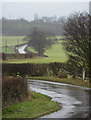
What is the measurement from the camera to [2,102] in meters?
13.3

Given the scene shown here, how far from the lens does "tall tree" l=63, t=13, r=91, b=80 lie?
89.2 ft

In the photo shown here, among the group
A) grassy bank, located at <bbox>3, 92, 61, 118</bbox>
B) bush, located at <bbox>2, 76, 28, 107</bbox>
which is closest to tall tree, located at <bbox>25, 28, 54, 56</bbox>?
bush, located at <bbox>2, 76, 28, 107</bbox>

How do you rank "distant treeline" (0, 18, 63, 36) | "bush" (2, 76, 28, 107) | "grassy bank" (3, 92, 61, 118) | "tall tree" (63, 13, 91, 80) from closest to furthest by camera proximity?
"grassy bank" (3, 92, 61, 118) < "bush" (2, 76, 28, 107) < "tall tree" (63, 13, 91, 80) < "distant treeline" (0, 18, 63, 36)

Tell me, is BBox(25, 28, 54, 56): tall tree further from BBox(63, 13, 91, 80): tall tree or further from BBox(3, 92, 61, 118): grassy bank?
BBox(3, 92, 61, 118): grassy bank

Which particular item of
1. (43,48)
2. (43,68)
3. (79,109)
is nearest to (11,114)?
(79,109)

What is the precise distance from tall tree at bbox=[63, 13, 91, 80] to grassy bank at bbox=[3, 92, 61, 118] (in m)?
12.8

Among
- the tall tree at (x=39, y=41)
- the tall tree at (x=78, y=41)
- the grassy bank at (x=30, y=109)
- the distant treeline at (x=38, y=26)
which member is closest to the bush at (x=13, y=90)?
the grassy bank at (x=30, y=109)

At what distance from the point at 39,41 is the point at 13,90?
147 feet

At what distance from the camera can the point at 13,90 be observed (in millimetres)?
14352

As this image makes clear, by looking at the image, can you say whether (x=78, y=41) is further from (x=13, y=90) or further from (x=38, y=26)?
(x=38, y=26)

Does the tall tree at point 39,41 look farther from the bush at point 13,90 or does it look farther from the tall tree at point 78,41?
the bush at point 13,90

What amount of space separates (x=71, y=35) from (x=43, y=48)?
103 ft

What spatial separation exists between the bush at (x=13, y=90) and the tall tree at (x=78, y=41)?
1235 centimetres

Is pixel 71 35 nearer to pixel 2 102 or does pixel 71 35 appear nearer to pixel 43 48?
pixel 2 102
